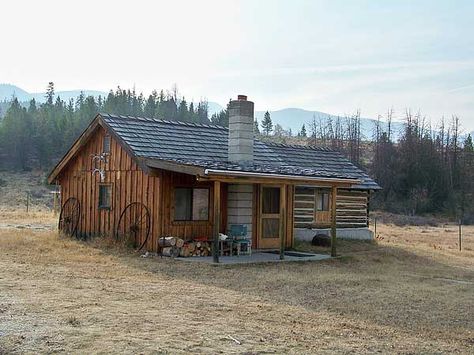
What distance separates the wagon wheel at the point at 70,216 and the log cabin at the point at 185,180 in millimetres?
104

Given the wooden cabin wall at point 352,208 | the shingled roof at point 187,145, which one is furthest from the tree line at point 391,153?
the shingled roof at point 187,145

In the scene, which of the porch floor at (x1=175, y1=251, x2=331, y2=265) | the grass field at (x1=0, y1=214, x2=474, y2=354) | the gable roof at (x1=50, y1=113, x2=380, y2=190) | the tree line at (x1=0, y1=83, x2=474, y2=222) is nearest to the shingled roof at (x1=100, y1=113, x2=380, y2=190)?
the gable roof at (x1=50, y1=113, x2=380, y2=190)

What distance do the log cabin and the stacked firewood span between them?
1.26 ft

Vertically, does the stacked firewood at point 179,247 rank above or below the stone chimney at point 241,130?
below

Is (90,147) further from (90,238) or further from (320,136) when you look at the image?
(320,136)

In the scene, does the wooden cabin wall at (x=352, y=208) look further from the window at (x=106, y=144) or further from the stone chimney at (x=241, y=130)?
the window at (x=106, y=144)

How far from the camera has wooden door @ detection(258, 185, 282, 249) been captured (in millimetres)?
18844

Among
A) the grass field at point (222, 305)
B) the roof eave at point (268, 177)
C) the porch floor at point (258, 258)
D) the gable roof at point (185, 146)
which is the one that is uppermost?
the gable roof at point (185, 146)

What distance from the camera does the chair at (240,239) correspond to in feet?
57.7

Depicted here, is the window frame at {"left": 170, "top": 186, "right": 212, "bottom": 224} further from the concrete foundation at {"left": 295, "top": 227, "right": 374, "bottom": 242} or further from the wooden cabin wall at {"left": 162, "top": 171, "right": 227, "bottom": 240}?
the concrete foundation at {"left": 295, "top": 227, "right": 374, "bottom": 242}

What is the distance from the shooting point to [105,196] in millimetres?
19500

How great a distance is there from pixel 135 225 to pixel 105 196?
2173 millimetres

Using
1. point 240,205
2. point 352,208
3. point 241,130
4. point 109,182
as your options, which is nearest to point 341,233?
point 352,208

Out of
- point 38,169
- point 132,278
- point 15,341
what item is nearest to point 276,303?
point 132,278
